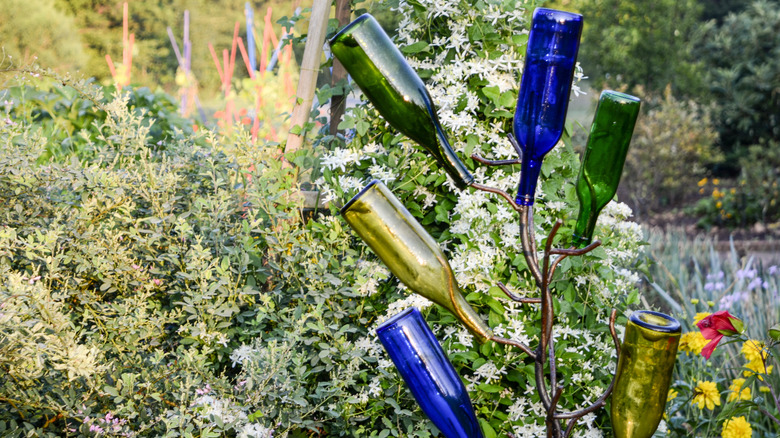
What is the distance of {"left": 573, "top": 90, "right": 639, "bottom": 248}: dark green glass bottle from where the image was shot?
67cm

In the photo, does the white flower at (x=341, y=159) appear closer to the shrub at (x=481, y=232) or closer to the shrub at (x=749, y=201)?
the shrub at (x=481, y=232)

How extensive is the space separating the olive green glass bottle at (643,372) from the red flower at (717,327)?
1.91ft

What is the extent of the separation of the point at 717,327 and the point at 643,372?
2.13ft

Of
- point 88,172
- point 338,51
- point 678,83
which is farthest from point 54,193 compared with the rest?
point 678,83

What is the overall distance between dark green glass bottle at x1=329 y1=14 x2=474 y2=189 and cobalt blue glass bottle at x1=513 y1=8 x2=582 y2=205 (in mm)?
108

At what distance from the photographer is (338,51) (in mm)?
705

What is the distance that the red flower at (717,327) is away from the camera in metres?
1.10

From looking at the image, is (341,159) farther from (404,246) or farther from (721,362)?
(721,362)

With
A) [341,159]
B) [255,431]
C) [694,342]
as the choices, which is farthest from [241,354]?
[694,342]

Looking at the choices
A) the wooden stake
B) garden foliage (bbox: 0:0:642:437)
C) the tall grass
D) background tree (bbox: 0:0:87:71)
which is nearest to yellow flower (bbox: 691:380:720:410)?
the tall grass

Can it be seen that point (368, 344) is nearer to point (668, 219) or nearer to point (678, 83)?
point (668, 219)

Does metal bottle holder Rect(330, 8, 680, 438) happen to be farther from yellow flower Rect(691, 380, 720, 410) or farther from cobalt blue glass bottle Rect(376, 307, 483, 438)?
yellow flower Rect(691, 380, 720, 410)

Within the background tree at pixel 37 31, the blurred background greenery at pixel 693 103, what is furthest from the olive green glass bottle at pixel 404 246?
the background tree at pixel 37 31

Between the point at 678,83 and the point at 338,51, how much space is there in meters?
6.79
